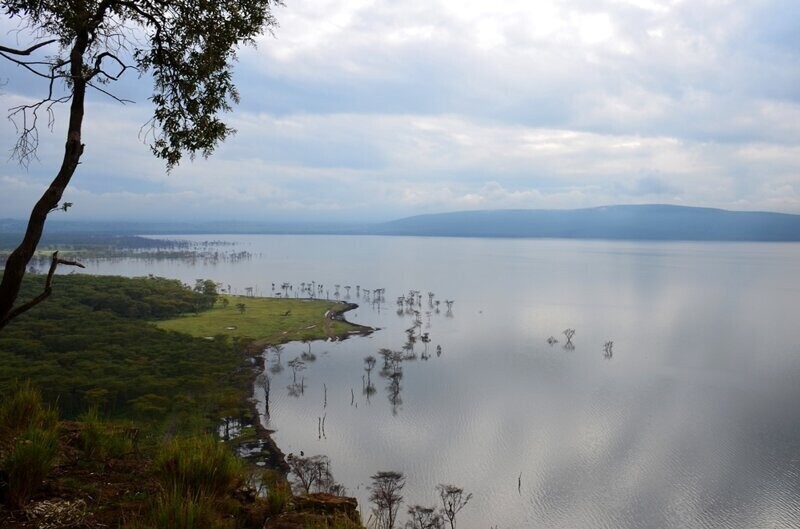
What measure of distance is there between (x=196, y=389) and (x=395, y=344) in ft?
75.8

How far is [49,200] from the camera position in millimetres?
4363

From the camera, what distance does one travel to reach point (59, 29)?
5445mm

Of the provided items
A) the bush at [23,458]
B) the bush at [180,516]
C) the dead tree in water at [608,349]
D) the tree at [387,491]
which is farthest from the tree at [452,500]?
the dead tree in water at [608,349]

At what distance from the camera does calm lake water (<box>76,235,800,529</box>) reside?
70.8 feet

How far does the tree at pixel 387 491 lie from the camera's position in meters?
19.7

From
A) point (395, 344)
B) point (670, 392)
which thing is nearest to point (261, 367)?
point (395, 344)

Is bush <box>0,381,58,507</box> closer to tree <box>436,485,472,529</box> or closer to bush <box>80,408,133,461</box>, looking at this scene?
bush <box>80,408,133,461</box>

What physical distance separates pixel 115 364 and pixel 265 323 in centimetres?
2552

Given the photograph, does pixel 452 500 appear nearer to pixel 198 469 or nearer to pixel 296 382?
pixel 198 469

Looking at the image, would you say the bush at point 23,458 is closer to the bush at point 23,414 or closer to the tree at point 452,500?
the bush at point 23,414

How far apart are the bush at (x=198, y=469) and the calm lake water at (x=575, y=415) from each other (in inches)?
663

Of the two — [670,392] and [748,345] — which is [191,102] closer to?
[670,392]

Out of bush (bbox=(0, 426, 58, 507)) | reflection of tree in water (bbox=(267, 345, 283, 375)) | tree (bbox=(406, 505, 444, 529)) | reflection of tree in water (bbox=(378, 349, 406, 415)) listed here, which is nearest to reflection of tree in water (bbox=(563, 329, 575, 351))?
reflection of tree in water (bbox=(378, 349, 406, 415))

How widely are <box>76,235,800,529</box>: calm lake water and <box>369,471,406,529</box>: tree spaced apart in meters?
0.46
